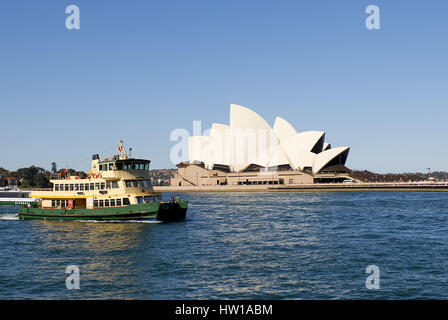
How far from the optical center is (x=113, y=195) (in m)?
43.2

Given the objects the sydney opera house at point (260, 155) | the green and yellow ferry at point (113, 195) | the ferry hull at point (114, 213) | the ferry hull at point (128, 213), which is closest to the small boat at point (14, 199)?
the ferry hull at point (128, 213)

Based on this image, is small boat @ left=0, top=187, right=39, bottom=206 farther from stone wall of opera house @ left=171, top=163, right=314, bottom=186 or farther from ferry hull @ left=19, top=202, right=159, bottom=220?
stone wall of opera house @ left=171, top=163, right=314, bottom=186

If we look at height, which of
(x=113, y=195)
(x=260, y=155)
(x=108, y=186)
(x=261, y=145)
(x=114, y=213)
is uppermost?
(x=261, y=145)

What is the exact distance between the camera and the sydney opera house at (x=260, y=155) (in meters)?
145

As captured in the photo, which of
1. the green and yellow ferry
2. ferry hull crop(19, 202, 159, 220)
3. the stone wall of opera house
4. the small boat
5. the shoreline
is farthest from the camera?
the stone wall of opera house

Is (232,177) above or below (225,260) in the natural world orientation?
above

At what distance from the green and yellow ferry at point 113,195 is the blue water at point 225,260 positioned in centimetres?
164

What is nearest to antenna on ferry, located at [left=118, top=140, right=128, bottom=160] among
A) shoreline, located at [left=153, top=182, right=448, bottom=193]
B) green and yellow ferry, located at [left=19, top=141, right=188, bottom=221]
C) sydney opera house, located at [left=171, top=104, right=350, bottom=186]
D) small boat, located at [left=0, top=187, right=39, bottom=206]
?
green and yellow ferry, located at [left=19, top=141, right=188, bottom=221]

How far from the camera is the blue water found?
712 inches

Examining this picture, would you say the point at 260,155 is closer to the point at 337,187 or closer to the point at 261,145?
the point at 261,145

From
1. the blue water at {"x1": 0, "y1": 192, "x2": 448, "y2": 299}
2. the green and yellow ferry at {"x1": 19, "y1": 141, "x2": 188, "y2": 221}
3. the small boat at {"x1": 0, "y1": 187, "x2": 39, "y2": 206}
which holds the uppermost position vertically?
the green and yellow ferry at {"x1": 19, "y1": 141, "x2": 188, "y2": 221}

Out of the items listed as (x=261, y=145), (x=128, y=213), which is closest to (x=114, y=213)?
(x=128, y=213)

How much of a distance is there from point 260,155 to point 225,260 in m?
131

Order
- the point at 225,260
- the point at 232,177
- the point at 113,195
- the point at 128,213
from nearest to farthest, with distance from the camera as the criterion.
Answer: the point at 225,260
the point at 128,213
the point at 113,195
the point at 232,177
